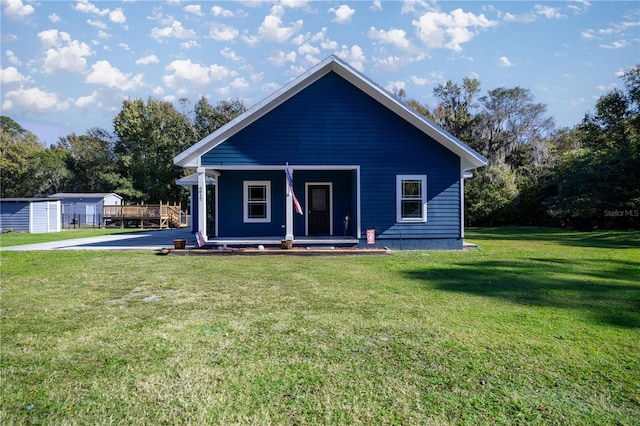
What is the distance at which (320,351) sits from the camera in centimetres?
389

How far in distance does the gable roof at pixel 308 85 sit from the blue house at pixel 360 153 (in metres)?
0.03

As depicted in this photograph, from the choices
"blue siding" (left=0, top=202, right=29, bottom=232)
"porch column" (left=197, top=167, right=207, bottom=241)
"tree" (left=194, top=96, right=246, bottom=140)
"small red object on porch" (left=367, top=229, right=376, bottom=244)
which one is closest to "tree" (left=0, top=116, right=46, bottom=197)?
"tree" (left=194, top=96, right=246, bottom=140)

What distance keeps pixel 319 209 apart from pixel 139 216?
22.4m

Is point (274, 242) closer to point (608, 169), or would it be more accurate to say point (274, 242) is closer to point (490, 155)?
point (608, 169)

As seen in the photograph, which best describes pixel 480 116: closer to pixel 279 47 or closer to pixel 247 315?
pixel 279 47

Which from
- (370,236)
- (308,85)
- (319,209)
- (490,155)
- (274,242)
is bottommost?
(274,242)

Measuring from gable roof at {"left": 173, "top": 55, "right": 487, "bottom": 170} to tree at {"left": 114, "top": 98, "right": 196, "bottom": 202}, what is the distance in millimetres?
31810

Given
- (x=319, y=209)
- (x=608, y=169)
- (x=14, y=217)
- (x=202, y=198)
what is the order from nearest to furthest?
(x=202, y=198) → (x=319, y=209) → (x=608, y=169) → (x=14, y=217)

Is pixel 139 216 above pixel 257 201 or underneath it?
underneath

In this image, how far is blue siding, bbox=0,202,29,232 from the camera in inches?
983

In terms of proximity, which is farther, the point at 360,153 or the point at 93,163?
the point at 93,163

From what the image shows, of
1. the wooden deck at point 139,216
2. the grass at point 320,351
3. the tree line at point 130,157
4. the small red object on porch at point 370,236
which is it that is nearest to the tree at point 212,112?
the tree line at point 130,157

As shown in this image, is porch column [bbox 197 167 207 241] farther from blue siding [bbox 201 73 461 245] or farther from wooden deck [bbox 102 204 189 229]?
wooden deck [bbox 102 204 189 229]

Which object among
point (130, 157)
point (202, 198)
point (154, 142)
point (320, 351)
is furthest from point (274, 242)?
point (130, 157)
